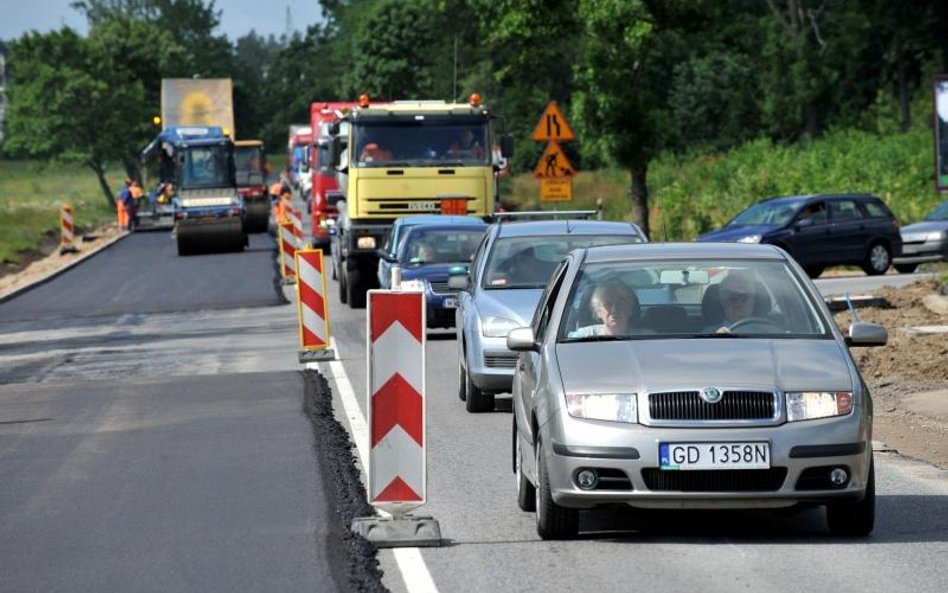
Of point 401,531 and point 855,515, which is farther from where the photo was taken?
point 401,531

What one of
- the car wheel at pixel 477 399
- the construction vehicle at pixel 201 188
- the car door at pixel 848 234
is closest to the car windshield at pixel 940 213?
the car door at pixel 848 234

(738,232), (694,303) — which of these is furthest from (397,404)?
(738,232)

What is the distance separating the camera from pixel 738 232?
35.6m

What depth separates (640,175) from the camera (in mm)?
43594

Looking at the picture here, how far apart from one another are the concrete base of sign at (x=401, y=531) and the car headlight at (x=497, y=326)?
591cm

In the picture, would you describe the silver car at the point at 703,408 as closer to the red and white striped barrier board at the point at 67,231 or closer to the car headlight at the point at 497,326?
the car headlight at the point at 497,326

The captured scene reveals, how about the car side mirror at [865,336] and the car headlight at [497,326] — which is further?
the car headlight at [497,326]

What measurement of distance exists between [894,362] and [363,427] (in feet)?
20.2

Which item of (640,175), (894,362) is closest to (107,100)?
(640,175)

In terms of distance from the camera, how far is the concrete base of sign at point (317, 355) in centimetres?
2072

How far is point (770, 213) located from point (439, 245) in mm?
12269

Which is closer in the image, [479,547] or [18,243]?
[479,547]

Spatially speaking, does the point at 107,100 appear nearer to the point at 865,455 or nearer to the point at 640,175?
the point at 640,175

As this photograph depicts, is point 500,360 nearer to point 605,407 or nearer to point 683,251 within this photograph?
point 683,251
